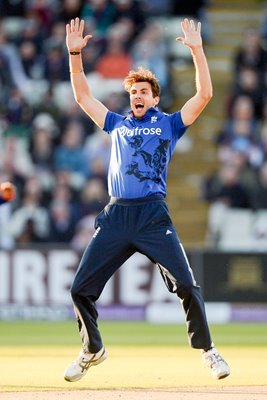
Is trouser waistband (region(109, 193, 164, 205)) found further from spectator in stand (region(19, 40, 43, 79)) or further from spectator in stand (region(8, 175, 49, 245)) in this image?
spectator in stand (region(19, 40, 43, 79))

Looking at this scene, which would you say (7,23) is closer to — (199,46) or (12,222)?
(12,222)

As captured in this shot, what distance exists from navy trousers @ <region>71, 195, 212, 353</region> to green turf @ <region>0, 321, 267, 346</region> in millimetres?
4546

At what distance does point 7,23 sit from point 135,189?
1281 centimetres

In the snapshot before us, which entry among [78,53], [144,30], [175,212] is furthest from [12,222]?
[78,53]

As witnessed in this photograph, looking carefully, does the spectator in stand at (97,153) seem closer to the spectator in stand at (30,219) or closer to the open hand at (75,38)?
the spectator in stand at (30,219)

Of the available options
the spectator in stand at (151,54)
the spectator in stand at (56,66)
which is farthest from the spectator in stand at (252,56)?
the spectator in stand at (56,66)

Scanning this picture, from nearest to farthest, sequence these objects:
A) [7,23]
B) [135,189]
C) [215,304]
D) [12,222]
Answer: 1. [135,189]
2. [215,304]
3. [12,222]
4. [7,23]

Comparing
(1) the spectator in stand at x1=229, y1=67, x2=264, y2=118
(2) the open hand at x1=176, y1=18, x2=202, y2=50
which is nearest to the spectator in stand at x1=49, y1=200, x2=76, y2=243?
(1) the spectator in stand at x1=229, y1=67, x2=264, y2=118

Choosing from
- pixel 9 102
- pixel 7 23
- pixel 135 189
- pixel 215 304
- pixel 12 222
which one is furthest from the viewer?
pixel 7 23

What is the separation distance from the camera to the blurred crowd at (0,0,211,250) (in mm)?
18281

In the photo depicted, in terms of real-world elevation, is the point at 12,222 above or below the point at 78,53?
below

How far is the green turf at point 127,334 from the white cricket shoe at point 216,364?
4500mm

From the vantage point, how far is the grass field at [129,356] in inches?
387

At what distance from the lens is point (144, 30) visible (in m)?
20.4
